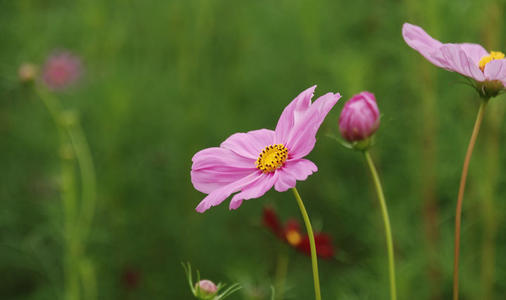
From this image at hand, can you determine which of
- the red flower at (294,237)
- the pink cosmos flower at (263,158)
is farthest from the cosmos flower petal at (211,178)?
the red flower at (294,237)

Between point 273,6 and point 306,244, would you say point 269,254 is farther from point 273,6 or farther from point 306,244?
point 273,6

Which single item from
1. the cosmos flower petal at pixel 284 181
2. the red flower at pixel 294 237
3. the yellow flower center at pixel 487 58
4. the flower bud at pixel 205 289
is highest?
the red flower at pixel 294 237

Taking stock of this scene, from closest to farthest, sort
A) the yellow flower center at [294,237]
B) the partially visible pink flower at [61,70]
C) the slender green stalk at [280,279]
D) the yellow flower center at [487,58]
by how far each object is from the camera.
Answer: the yellow flower center at [487,58] < the slender green stalk at [280,279] < the yellow flower center at [294,237] < the partially visible pink flower at [61,70]

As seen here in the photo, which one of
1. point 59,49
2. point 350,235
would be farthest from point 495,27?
point 59,49

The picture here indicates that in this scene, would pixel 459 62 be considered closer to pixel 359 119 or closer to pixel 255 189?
pixel 359 119

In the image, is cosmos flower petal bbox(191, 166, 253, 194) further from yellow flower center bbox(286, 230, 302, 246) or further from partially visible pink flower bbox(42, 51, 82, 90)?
partially visible pink flower bbox(42, 51, 82, 90)

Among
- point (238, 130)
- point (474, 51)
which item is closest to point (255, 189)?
point (474, 51)

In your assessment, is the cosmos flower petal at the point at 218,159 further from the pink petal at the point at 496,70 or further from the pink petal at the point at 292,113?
the pink petal at the point at 496,70
